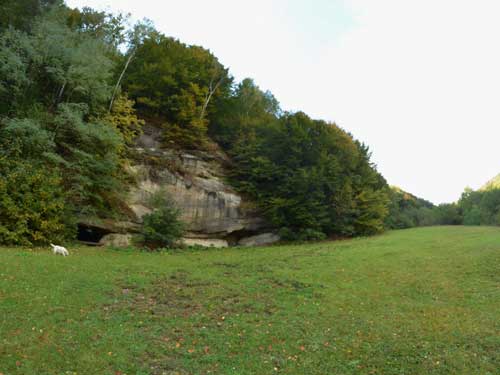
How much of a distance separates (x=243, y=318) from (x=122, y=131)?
2139 centimetres

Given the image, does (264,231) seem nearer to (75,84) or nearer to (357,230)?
(357,230)

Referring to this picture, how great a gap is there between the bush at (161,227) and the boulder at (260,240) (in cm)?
886

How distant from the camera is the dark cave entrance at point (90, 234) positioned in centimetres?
2222

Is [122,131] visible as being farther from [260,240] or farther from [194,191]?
[260,240]

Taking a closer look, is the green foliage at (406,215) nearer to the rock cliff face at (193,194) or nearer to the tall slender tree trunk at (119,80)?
the rock cliff face at (193,194)

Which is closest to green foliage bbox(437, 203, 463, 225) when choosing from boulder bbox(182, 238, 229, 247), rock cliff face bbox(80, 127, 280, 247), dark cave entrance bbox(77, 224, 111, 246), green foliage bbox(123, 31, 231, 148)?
rock cliff face bbox(80, 127, 280, 247)


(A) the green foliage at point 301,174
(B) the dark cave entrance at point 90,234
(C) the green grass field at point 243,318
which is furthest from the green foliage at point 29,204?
(A) the green foliage at point 301,174

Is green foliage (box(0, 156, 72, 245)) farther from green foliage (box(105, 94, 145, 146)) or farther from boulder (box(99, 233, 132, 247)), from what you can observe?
green foliage (box(105, 94, 145, 146))

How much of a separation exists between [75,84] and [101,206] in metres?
8.71

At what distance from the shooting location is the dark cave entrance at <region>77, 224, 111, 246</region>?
22223 mm

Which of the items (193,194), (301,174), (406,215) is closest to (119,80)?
(193,194)

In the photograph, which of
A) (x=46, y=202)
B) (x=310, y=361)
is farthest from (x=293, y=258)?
(x=46, y=202)

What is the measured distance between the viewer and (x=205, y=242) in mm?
27141

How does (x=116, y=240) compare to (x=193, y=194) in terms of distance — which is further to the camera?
(x=193, y=194)
